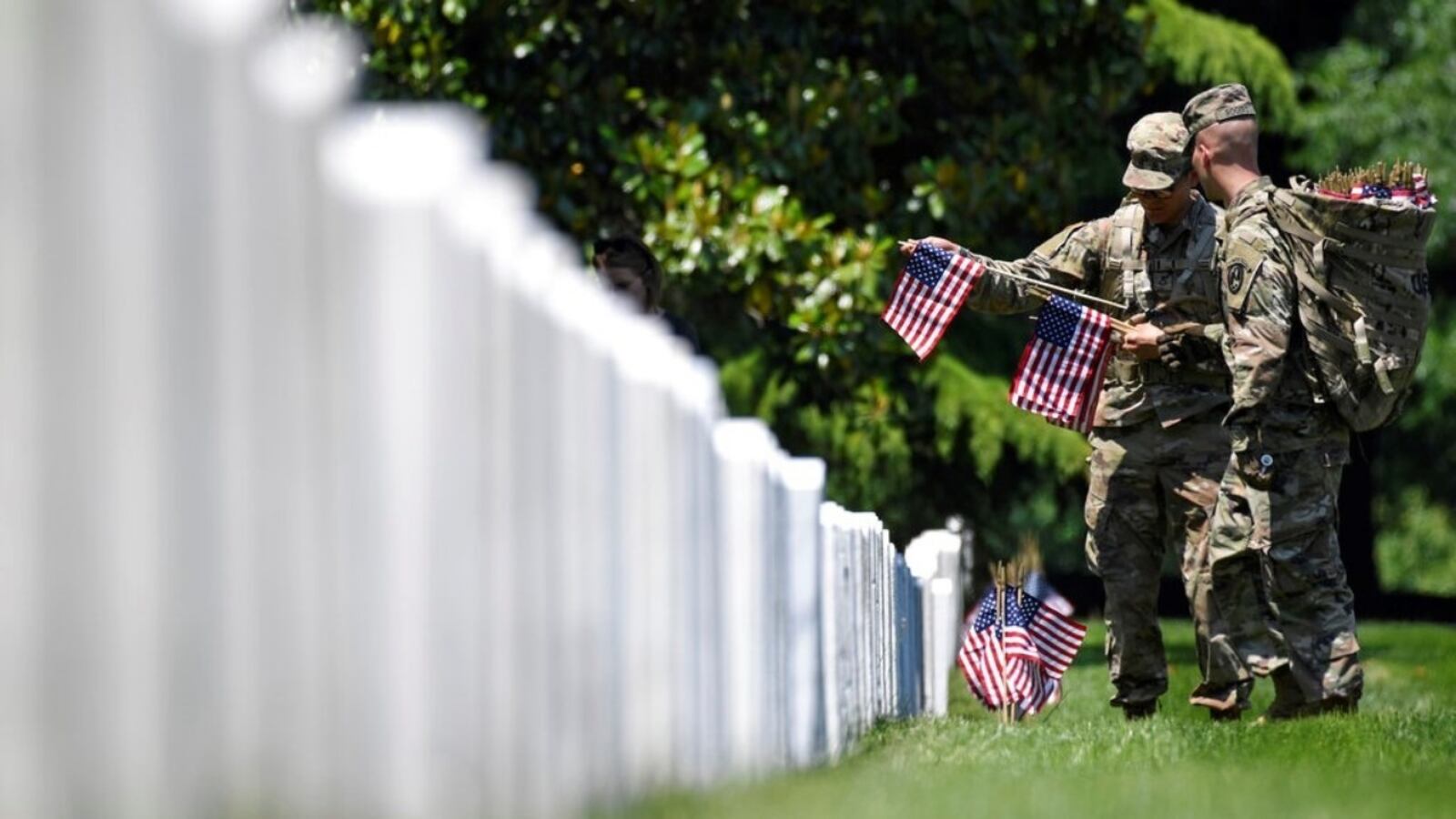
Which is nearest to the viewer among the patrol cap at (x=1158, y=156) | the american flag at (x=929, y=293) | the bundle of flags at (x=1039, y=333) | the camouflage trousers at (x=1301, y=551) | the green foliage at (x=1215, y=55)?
the camouflage trousers at (x=1301, y=551)

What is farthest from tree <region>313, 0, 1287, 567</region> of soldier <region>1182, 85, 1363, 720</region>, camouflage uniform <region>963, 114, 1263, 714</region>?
soldier <region>1182, 85, 1363, 720</region>

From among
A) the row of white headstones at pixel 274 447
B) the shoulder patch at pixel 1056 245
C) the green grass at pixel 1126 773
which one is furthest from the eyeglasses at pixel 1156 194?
the row of white headstones at pixel 274 447

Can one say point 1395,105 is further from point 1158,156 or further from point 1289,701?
point 1289,701

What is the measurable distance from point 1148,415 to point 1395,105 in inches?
582

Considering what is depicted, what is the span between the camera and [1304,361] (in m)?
8.66

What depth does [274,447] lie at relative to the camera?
9.05 ft

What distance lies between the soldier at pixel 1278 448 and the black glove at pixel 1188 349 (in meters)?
0.37

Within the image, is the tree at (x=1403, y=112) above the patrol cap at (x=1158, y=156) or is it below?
above

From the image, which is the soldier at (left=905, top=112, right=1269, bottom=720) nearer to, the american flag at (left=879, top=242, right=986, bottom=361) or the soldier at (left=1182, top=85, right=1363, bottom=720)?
the american flag at (left=879, top=242, right=986, bottom=361)

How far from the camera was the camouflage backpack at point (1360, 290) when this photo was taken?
839 centimetres

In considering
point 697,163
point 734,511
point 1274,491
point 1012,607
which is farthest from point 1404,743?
point 697,163

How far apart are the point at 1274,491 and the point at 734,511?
407cm

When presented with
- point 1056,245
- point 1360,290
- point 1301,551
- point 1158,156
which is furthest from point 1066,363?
point 1360,290

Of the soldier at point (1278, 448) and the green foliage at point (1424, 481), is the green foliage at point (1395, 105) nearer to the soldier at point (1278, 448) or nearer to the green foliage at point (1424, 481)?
the green foliage at point (1424, 481)
